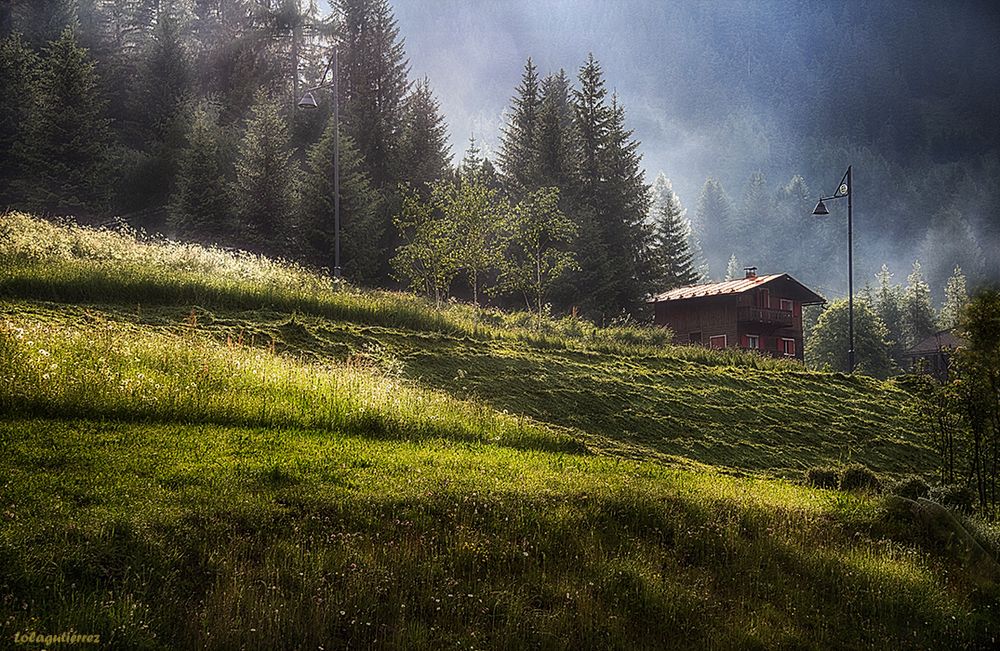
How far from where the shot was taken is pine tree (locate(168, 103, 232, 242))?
35000 mm

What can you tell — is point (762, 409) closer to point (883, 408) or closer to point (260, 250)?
point (883, 408)

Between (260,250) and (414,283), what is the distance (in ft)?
28.7

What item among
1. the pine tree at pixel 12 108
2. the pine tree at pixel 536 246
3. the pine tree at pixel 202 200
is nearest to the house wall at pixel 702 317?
the pine tree at pixel 536 246

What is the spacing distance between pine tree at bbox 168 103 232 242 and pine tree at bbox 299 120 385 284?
3678 mm

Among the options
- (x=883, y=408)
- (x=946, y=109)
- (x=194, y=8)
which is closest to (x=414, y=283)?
(x=883, y=408)

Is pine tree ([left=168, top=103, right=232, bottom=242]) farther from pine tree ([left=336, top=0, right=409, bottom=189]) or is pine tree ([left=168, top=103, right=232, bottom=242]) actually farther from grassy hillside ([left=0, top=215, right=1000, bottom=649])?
grassy hillside ([left=0, top=215, right=1000, bottom=649])

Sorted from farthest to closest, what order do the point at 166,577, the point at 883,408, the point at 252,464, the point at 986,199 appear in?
the point at 883,408, the point at 252,464, the point at 166,577, the point at 986,199

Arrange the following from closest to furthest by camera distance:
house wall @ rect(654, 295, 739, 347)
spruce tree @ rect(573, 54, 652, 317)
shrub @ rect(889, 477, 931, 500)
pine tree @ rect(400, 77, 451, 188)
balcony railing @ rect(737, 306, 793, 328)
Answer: shrub @ rect(889, 477, 931, 500), spruce tree @ rect(573, 54, 652, 317), pine tree @ rect(400, 77, 451, 188), balcony railing @ rect(737, 306, 793, 328), house wall @ rect(654, 295, 739, 347)

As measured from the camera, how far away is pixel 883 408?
24.6 m

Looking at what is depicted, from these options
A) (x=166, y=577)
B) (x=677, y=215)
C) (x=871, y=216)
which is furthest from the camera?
(x=871, y=216)

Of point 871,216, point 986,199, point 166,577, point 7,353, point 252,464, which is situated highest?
point 871,216

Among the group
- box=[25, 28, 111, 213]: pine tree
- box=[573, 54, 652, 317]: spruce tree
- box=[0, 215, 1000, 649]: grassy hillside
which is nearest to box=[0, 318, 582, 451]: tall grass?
box=[0, 215, 1000, 649]: grassy hillside

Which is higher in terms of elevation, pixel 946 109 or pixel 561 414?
pixel 946 109

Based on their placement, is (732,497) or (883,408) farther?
(883,408)
